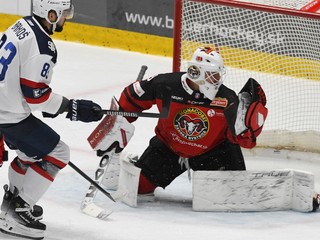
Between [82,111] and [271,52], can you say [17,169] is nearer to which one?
[82,111]

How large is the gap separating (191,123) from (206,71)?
251mm

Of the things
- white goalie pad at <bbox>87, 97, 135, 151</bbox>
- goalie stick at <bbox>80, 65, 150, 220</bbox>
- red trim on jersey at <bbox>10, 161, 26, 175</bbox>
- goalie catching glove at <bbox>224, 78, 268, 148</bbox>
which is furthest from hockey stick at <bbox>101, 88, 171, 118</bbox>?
red trim on jersey at <bbox>10, 161, 26, 175</bbox>

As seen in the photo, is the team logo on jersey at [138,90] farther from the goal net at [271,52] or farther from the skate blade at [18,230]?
the goal net at [271,52]

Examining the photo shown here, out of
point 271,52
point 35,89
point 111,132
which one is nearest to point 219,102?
point 111,132

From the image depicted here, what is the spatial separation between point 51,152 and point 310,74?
2.14 meters

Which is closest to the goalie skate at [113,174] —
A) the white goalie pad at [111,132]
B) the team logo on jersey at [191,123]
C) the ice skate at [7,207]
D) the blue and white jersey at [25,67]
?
the white goalie pad at [111,132]

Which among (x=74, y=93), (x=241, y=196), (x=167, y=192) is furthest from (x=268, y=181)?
(x=74, y=93)

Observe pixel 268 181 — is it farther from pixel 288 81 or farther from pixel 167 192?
pixel 288 81

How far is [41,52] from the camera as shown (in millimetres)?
4008

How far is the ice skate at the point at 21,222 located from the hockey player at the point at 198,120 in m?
0.70

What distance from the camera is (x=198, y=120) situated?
4672mm

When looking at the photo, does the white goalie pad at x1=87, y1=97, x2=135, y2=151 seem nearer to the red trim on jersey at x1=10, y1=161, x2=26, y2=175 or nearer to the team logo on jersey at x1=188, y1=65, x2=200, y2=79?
the team logo on jersey at x1=188, y1=65, x2=200, y2=79

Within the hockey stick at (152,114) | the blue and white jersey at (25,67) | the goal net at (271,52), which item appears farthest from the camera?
the goal net at (271,52)

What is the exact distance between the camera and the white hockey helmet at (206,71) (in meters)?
4.59
